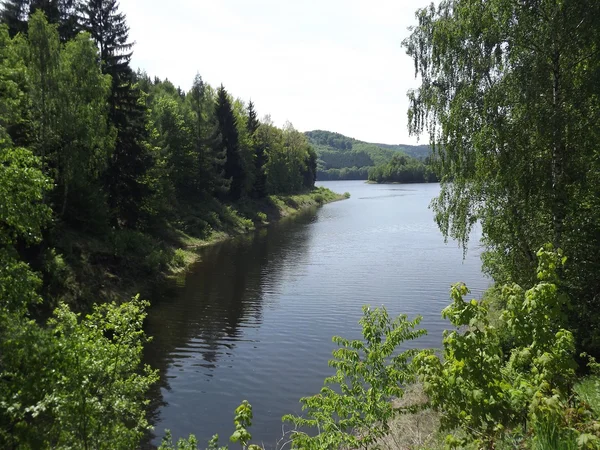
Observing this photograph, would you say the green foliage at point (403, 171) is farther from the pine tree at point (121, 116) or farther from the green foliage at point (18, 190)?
the green foliage at point (18, 190)

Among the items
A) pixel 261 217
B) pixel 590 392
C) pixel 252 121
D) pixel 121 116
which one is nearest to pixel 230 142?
pixel 261 217

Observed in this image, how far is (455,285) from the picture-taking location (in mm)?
6051

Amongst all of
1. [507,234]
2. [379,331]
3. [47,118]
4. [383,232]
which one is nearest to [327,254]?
[383,232]

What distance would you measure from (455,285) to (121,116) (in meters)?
30.9

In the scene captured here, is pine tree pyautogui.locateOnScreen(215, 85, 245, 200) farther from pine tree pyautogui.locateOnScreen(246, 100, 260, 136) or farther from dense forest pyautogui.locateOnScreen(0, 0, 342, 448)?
pine tree pyautogui.locateOnScreen(246, 100, 260, 136)

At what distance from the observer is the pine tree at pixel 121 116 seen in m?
31.3

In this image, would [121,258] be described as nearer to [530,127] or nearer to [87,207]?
[87,207]

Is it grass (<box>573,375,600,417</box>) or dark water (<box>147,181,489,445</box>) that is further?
dark water (<box>147,181,489,445</box>)

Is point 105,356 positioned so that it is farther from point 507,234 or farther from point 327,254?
point 327,254

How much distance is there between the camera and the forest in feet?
18.3

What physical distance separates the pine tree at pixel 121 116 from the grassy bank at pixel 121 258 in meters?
2.62

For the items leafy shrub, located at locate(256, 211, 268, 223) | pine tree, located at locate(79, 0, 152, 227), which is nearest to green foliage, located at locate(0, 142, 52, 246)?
pine tree, located at locate(79, 0, 152, 227)

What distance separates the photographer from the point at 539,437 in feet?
14.7

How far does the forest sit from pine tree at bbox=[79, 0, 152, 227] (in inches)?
209
